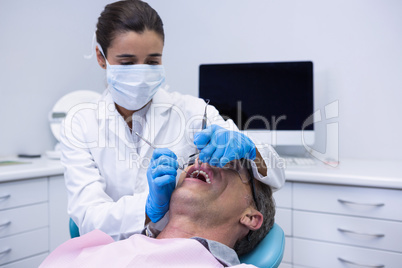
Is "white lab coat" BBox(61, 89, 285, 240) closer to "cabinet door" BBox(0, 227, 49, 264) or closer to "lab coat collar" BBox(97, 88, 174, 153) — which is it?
"lab coat collar" BBox(97, 88, 174, 153)

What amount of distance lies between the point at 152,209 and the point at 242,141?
37 centimetres

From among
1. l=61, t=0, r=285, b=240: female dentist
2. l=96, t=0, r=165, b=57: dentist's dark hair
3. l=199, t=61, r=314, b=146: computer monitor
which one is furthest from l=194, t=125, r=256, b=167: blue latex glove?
l=199, t=61, r=314, b=146: computer monitor

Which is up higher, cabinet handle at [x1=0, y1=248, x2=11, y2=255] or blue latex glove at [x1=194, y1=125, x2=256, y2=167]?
blue latex glove at [x1=194, y1=125, x2=256, y2=167]

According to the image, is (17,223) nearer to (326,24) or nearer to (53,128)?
(53,128)

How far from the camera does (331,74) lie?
91.4 inches

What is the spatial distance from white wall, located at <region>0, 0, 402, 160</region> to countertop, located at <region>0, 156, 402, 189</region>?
349mm

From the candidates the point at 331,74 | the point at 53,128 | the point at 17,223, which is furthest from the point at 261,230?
the point at 53,128

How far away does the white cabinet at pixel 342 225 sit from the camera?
168cm

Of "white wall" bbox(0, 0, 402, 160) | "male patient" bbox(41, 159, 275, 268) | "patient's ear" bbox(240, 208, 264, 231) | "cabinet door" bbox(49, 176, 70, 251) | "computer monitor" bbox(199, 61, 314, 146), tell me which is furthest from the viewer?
"white wall" bbox(0, 0, 402, 160)

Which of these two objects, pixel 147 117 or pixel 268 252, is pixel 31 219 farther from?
pixel 268 252

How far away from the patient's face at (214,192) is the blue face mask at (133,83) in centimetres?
37

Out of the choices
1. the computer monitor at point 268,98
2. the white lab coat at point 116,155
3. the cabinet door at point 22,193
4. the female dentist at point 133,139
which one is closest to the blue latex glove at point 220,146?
the female dentist at point 133,139

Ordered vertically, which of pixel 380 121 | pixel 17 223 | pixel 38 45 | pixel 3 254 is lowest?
pixel 3 254

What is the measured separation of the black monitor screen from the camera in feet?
6.96
